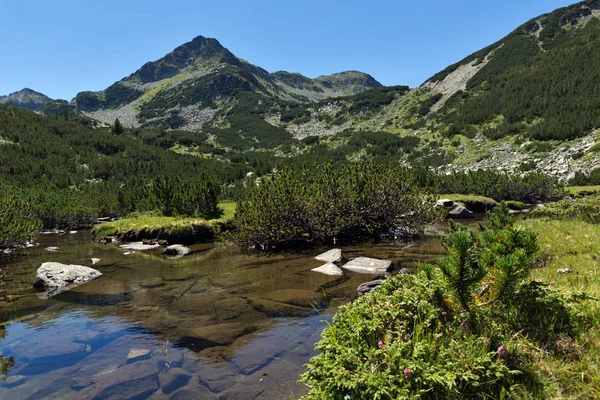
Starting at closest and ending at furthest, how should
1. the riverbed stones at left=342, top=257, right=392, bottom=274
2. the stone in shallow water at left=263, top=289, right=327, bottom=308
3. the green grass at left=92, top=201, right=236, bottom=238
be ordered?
1. the stone in shallow water at left=263, top=289, right=327, bottom=308
2. the riverbed stones at left=342, top=257, right=392, bottom=274
3. the green grass at left=92, top=201, right=236, bottom=238

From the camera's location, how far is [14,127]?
6062cm

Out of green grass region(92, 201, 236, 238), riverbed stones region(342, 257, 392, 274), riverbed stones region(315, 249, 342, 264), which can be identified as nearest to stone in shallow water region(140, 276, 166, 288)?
riverbed stones region(315, 249, 342, 264)

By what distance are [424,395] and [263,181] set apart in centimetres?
1368

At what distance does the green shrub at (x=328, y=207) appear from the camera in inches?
611

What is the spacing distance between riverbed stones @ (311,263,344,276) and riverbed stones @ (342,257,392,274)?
488 millimetres

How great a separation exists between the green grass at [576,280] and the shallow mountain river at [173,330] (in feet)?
9.47

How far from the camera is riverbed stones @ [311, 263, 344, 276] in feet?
35.2

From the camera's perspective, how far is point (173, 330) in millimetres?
6980

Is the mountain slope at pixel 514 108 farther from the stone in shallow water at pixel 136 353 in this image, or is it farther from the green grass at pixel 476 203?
the stone in shallow water at pixel 136 353

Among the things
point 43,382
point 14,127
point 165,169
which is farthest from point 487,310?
point 14,127

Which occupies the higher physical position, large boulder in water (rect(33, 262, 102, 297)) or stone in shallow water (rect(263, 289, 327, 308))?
large boulder in water (rect(33, 262, 102, 297))

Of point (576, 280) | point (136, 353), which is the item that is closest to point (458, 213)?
point (576, 280)

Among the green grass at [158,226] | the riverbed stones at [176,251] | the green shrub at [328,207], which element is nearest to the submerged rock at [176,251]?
the riverbed stones at [176,251]

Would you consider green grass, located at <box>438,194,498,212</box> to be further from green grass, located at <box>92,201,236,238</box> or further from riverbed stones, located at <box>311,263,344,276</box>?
riverbed stones, located at <box>311,263,344,276</box>
